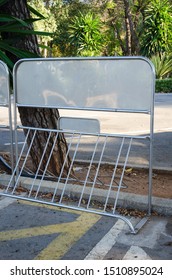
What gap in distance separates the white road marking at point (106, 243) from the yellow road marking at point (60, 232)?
221 millimetres

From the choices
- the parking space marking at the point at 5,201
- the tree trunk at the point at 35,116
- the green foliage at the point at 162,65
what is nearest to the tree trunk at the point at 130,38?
the green foliage at the point at 162,65

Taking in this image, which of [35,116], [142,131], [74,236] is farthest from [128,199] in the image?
[142,131]

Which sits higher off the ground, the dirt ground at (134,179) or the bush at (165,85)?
the dirt ground at (134,179)

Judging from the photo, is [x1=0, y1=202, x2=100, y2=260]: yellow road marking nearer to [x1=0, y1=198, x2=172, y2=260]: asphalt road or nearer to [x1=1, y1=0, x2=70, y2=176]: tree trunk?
[x1=0, y1=198, x2=172, y2=260]: asphalt road

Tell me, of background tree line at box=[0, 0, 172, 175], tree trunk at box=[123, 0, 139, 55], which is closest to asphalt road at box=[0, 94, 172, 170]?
background tree line at box=[0, 0, 172, 175]

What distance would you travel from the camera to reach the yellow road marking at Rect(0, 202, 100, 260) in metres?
3.02

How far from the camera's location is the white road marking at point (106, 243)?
2.94 meters

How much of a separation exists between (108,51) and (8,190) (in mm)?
33301

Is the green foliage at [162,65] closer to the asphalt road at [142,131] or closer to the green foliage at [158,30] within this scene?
the green foliage at [158,30]

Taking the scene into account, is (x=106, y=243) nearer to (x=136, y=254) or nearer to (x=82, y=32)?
(x=136, y=254)

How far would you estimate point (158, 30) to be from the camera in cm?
2650

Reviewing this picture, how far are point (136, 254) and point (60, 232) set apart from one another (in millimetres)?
798

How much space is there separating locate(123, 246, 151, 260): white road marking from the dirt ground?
1.33m
